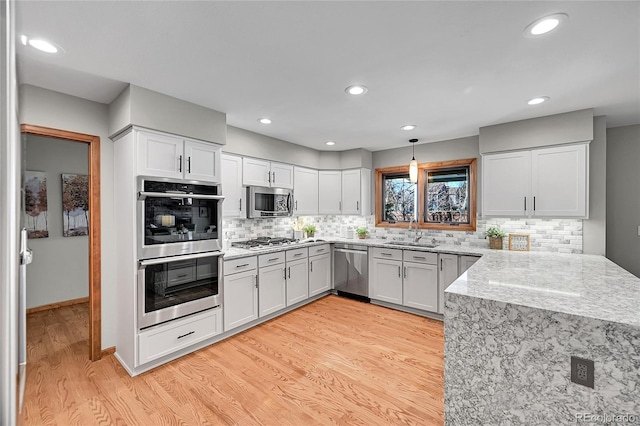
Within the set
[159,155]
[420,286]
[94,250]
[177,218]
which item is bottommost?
[420,286]

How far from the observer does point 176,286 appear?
2.70 metres

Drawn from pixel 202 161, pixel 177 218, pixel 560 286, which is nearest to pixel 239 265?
pixel 177 218

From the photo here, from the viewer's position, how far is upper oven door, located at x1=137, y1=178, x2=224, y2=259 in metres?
2.51

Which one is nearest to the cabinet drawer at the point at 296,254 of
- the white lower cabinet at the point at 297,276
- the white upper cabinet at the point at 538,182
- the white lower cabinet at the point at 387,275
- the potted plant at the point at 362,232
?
the white lower cabinet at the point at 297,276

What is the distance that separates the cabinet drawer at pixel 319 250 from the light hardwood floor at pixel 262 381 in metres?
1.19

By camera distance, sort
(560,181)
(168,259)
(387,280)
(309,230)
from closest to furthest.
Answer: (168,259) < (560,181) < (387,280) < (309,230)

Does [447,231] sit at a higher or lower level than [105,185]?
lower

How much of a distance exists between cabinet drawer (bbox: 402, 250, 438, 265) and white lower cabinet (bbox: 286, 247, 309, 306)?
1.40 m

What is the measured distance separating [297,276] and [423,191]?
7.74 ft

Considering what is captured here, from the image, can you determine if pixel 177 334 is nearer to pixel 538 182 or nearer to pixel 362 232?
pixel 362 232

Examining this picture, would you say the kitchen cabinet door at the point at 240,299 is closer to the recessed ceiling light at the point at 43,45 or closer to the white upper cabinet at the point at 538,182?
the recessed ceiling light at the point at 43,45

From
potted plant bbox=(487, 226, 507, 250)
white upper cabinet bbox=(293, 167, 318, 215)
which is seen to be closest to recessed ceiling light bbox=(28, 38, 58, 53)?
white upper cabinet bbox=(293, 167, 318, 215)

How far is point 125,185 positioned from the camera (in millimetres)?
2576

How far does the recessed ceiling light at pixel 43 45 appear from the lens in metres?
1.78
